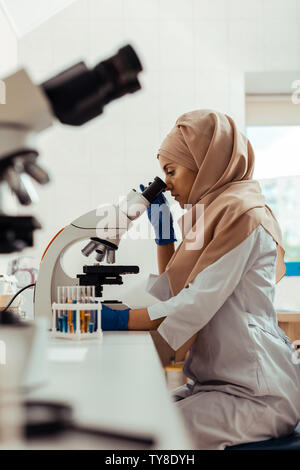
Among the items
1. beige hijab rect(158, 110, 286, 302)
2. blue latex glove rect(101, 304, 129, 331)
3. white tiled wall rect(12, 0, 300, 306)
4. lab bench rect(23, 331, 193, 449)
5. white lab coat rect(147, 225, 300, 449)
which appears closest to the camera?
lab bench rect(23, 331, 193, 449)

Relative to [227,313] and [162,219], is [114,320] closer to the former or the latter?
[227,313]

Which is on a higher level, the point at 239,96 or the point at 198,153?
the point at 239,96

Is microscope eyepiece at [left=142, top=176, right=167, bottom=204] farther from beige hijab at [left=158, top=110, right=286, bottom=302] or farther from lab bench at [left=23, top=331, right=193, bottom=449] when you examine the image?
lab bench at [left=23, top=331, right=193, bottom=449]

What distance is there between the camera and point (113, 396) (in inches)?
22.4

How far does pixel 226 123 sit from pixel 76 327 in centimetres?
83

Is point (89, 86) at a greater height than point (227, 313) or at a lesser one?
greater

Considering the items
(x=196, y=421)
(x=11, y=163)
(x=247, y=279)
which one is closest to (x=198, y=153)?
(x=247, y=279)

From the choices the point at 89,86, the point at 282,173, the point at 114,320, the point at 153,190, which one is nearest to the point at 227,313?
the point at 114,320

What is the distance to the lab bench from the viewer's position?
41cm

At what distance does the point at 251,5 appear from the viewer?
2.97m

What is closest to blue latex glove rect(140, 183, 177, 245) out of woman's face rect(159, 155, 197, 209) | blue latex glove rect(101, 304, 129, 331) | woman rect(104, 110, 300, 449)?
woman's face rect(159, 155, 197, 209)

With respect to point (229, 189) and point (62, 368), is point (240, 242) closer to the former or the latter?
point (229, 189)

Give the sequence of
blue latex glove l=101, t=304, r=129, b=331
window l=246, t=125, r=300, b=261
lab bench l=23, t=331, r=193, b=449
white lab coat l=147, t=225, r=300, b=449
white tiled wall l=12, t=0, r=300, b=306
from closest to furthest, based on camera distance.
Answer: lab bench l=23, t=331, r=193, b=449
white lab coat l=147, t=225, r=300, b=449
blue latex glove l=101, t=304, r=129, b=331
white tiled wall l=12, t=0, r=300, b=306
window l=246, t=125, r=300, b=261

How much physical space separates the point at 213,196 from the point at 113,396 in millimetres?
1088
